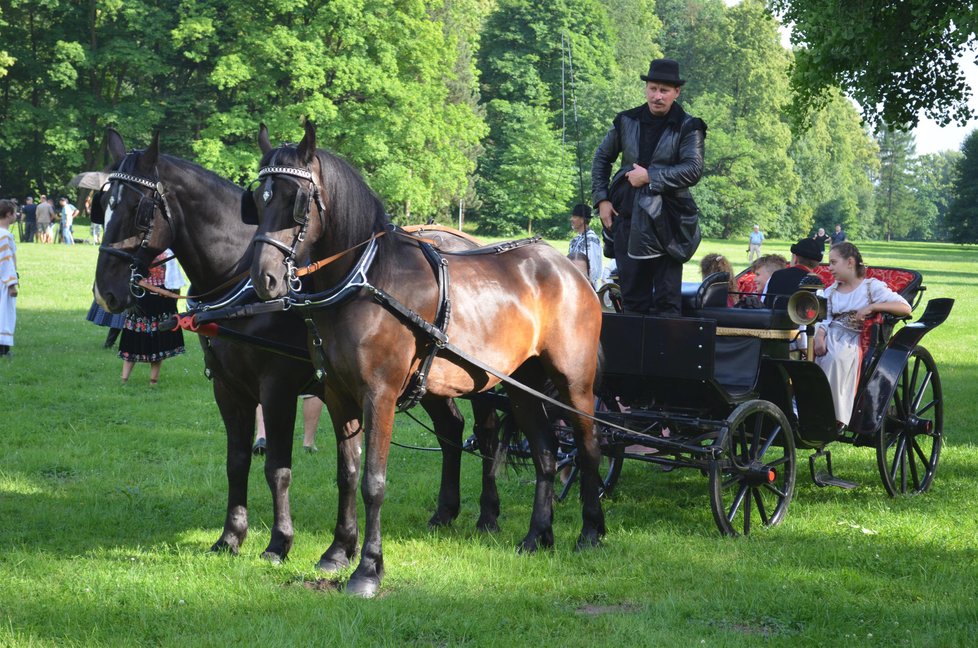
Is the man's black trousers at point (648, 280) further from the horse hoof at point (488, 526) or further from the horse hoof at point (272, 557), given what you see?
the horse hoof at point (272, 557)

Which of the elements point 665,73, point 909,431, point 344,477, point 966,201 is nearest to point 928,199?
point 966,201

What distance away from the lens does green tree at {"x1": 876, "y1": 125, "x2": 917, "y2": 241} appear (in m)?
112

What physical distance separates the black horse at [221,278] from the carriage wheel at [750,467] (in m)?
2.40

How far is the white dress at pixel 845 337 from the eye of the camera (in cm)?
775

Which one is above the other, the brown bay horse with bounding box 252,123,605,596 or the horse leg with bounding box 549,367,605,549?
the brown bay horse with bounding box 252,123,605,596

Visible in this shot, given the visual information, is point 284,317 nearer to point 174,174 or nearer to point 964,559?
point 174,174

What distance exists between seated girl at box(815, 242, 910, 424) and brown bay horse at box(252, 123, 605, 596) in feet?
6.85

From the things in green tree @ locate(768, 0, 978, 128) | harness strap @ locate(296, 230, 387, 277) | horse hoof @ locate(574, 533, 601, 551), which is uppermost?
green tree @ locate(768, 0, 978, 128)

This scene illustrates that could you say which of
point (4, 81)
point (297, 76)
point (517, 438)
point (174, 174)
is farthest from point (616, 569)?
point (4, 81)

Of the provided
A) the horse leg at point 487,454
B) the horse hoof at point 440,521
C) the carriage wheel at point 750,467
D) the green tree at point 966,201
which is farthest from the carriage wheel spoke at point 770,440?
the green tree at point 966,201

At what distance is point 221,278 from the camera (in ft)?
20.8

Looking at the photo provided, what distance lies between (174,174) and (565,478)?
13.9ft

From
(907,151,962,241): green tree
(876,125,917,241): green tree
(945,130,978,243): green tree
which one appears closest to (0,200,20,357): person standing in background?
(945,130,978,243): green tree

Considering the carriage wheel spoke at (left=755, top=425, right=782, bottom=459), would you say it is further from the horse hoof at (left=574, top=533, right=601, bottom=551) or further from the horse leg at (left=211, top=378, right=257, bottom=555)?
the horse leg at (left=211, top=378, right=257, bottom=555)
